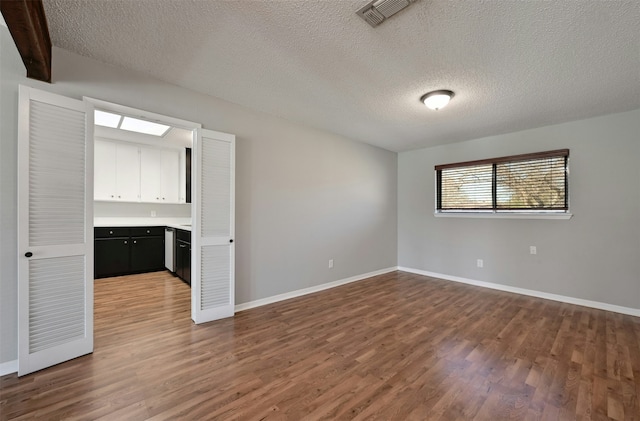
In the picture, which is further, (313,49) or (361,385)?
(313,49)

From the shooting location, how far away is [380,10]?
1.72m

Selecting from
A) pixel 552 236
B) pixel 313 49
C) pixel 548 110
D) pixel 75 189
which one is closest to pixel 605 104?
pixel 548 110

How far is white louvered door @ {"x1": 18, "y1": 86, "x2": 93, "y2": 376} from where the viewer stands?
1955mm

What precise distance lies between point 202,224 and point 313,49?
2051 millimetres

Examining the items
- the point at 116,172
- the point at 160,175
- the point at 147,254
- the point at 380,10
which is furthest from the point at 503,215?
the point at 116,172

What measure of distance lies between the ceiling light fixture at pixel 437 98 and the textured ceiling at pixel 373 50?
74mm

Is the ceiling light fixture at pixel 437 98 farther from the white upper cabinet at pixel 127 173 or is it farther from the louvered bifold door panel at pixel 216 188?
the white upper cabinet at pixel 127 173

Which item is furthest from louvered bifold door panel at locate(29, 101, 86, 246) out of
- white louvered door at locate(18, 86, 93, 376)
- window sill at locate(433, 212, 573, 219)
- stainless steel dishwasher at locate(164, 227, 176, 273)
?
window sill at locate(433, 212, 573, 219)

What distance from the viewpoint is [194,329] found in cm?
277

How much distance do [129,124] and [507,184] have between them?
20.2ft

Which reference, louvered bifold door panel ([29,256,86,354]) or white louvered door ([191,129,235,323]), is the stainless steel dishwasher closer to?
white louvered door ([191,129,235,323])

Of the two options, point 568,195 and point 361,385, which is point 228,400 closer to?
point 361,385

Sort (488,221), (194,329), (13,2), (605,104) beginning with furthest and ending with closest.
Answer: (488,221)
(605,104)
(194,329)
(13,2)

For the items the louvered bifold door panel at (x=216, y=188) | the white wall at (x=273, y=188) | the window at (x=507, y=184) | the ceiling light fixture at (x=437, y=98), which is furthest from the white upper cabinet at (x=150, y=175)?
the window at (x=507, y=184)
